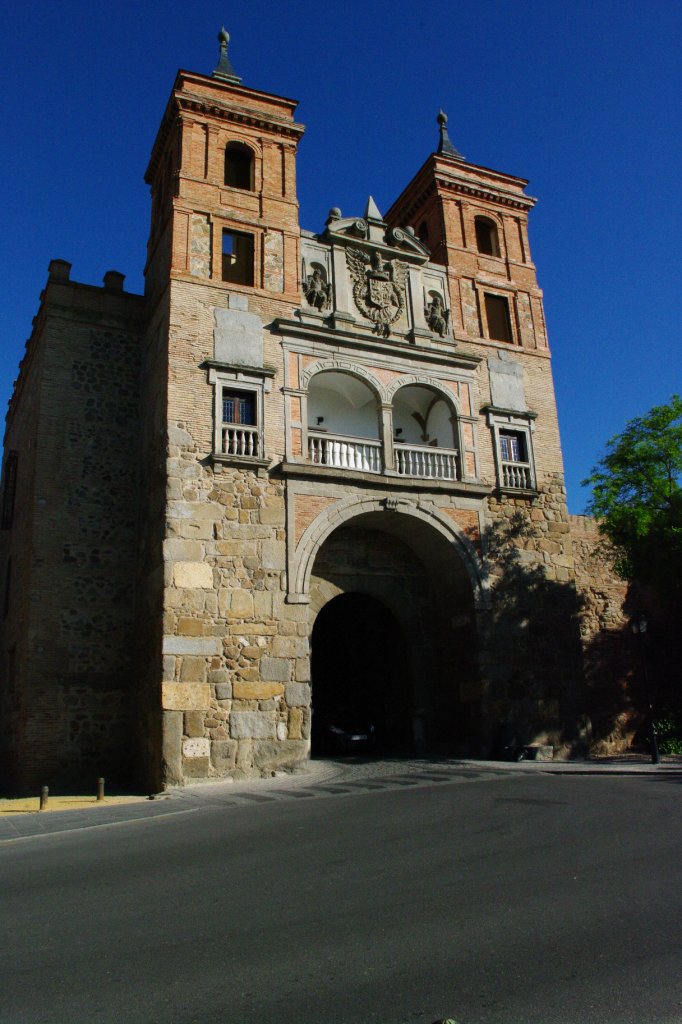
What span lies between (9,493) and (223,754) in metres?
10.5

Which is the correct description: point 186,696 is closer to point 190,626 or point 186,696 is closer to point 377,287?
point 190,626

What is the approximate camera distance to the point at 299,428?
1571cm

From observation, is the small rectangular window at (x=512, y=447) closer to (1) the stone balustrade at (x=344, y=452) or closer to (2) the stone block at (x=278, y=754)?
(1) the stone balustrade at (x=344, y=452)

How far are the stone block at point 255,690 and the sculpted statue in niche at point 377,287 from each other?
8.26m

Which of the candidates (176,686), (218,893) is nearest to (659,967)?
(218,893)

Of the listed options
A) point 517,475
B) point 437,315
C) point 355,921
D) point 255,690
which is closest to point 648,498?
point 517,475

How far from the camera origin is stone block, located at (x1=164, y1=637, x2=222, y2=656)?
13.3 metres

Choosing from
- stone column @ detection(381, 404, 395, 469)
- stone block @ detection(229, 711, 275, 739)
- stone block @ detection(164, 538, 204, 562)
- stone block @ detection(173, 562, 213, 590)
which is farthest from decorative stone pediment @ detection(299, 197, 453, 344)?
stone block @ detection(229, 711, 275, 739)

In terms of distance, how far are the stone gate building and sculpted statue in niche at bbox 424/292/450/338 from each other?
0.17 feet

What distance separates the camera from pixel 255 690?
13695 millimetres

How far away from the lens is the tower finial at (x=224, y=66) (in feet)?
61.1

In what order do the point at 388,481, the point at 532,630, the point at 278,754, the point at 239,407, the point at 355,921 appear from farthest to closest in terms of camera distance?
the point at 532,630
the point at 388,481
the point at 239,407
the point at 278,754
the point at 355,921

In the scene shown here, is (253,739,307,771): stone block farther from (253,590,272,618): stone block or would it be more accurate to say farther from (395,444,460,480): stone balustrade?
(395,444,460,480): stone balustrade

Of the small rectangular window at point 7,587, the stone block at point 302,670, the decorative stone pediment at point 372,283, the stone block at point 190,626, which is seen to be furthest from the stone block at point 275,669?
the small rectangular window at point 7,587
